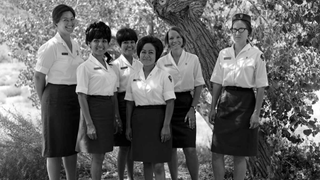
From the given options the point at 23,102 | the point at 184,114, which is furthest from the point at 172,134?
the point at 23,102

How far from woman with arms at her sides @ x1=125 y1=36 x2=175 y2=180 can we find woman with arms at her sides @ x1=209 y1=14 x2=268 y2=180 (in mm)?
565

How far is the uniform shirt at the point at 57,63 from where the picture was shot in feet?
15.3

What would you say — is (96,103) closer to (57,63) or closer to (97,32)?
(57,63)

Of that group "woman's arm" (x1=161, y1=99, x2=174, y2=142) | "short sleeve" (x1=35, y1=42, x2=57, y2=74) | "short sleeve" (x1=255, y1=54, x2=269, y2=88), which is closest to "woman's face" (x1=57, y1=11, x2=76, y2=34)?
"short sleeve" (x1=35, y1=42, x2=57, y2=74)

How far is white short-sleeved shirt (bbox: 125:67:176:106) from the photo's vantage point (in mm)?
4633

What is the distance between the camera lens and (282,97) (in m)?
5.98

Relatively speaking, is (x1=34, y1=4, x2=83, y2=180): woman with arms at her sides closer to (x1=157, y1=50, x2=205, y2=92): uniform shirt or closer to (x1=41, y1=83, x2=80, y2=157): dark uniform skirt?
(x1=41, y1=83, x2=80, y2=157): dark uniform skirt

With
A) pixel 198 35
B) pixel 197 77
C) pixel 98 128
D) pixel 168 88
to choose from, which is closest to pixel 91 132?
pixel 98 128

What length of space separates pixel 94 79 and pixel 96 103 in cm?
23

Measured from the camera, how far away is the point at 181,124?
5016mm

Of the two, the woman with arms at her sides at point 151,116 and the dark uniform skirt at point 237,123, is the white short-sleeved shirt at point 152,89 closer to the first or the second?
the woman with arms at her sides at point 151,116

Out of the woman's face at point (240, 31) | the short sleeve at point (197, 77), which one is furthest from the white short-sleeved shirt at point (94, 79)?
the woman's face at point (240, 31)

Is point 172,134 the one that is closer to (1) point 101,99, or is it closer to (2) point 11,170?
(1) point 101,99

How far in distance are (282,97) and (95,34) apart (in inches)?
102
